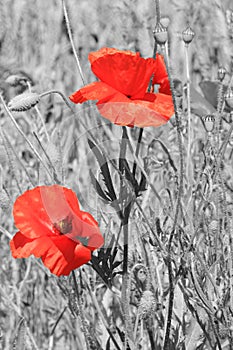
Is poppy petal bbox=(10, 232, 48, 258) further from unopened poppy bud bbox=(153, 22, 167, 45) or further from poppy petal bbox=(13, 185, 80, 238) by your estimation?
unopened poppy bud bbox=(153, 22, 167, 45)

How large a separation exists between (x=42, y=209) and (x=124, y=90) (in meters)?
0.14

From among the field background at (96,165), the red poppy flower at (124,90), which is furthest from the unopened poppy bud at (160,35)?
the field background at (96,165)

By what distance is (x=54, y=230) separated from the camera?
681 mm

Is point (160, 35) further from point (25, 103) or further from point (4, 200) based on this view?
point (4, 200)

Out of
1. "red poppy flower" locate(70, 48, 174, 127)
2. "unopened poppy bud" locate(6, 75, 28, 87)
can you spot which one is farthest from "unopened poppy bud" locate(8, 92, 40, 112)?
"unopened poppy bud" locate(6, 75, 28, 87)

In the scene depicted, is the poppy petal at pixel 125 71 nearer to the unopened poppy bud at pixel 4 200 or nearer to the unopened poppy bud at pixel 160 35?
the unopened poppy bud at pixel 160 35

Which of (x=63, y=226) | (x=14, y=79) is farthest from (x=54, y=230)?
(x=14, y=79)

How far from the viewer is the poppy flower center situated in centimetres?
68

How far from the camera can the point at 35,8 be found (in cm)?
198

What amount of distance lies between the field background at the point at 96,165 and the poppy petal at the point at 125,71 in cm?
8

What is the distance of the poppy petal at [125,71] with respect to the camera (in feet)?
2.13

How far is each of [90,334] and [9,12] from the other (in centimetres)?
135

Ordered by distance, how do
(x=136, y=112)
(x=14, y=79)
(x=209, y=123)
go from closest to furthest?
1. (x=136, y=112)
2. (x=209, y=123)
3. (x=14, y=79)

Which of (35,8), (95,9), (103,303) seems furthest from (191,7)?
(103,303)
